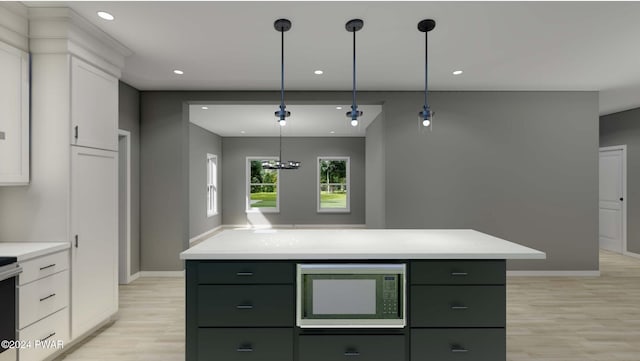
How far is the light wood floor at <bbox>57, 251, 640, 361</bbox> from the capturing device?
2479mm

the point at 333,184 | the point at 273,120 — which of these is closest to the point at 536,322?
the point at 273,120

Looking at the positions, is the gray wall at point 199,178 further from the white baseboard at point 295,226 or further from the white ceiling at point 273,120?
the white baseboard at point 295,226

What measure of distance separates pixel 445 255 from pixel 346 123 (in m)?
5.29

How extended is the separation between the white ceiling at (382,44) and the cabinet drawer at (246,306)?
2.03 m

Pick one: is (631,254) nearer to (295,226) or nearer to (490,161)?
(490,161)

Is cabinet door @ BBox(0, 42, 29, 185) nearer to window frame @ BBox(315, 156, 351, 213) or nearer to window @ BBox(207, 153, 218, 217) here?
window @ BBox(207, 153, 218, 217)

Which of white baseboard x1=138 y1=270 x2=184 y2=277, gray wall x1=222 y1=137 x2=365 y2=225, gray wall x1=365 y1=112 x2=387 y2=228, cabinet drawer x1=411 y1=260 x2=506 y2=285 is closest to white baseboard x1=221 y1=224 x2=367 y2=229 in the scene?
gray wall x1=222 y1=137 x2=365 y2=225

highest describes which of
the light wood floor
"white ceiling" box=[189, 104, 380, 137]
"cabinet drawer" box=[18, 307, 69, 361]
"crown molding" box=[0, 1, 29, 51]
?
"white ceiling" box=[189, 104, 380, 137]

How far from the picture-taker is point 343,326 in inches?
72.0

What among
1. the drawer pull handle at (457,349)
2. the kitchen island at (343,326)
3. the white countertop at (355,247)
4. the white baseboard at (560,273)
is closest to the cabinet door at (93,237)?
the white countertop at (355,247)

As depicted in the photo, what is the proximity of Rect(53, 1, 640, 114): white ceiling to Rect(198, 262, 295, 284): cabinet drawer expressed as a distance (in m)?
1.89

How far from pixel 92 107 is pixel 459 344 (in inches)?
131

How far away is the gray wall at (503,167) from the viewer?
4352 millimetres

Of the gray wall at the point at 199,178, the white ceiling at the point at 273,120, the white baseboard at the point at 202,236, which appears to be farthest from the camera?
the gray wall at the point at 199,178
